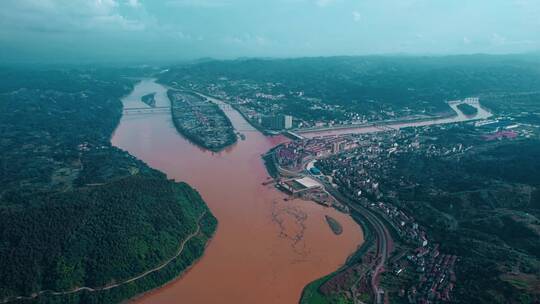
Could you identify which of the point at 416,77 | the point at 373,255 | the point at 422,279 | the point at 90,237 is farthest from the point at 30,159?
the point at 416,77

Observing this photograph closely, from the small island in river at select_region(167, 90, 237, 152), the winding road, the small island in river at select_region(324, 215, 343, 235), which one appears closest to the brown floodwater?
the small island in river at select_region(324, 215, 343, 235)

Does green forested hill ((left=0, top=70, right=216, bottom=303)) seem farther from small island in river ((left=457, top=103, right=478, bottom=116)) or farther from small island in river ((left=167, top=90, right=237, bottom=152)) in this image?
small island in river ((left=457, top=103, right=478, bottom=116))

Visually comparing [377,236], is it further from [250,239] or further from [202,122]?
[202,122]

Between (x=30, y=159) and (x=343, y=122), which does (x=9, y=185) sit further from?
(x=343, y=122)

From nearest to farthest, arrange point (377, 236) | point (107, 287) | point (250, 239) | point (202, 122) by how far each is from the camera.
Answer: point (107, 287) → point (250, 239) → point (377, 236) → point (202, 122)

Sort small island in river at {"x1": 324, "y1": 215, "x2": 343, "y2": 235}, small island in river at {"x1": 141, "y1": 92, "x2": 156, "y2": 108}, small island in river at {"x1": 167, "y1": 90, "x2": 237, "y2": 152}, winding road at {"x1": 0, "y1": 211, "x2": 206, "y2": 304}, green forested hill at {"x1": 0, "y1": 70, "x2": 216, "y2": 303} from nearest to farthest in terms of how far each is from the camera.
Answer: winding road at {"x1": 0, "y1": 211, "x2": 206, "y2": 304} → green forested hill at {"x1": 0, "y1": 70, "x2": 216, "y2": 303} → small island in river at {"x1": 324, "y1": 215, "x2": 343, "y2": 235} → small island in river at {"x1": 167, "y1": 90, "x2": 237, "y2": 152} → small island in river at {"x1": 141, "y1": 92, "x2": 156, "y2": 108}

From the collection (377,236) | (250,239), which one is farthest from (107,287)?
(377,236)
